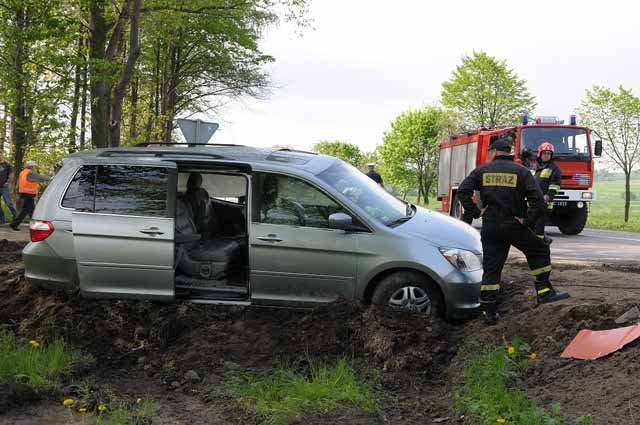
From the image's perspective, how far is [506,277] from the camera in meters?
7.95

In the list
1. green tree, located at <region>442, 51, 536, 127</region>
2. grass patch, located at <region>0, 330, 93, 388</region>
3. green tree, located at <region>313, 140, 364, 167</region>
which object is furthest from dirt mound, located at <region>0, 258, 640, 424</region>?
green tree, located at <region>313, 140, 364, 167</region>

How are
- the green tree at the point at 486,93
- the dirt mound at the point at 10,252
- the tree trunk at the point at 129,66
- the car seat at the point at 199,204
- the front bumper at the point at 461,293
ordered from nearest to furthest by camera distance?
the front bumper at the point at 461,293
the car seat at the point at 199,204
the dirt mound at the point at 10,252
the tree trunk at the point at 129,66
the green tree at the point at 486,93

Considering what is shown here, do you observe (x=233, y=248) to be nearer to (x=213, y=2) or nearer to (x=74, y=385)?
(x=74, y=385)

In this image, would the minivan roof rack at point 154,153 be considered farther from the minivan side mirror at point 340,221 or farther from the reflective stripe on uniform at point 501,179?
the reflective stripe on uniform at point 501,179

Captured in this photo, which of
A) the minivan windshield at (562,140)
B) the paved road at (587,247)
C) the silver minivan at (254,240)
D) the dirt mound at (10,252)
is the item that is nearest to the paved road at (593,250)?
the paved road at (587,247)

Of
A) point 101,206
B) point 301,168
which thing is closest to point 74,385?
point 101,206

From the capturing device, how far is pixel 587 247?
1395 cm

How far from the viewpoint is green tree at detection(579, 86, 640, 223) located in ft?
101

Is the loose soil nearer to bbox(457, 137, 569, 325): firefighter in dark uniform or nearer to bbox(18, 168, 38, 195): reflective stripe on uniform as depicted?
bbox(457, 137, 569, 325): firefighter in dark uniform

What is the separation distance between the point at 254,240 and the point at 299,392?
1.82 metres

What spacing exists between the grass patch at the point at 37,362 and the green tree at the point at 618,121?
30.0 meters

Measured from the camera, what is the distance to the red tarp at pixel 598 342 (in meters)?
4.80

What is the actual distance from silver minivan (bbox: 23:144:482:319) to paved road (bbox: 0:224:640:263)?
606 centimetres

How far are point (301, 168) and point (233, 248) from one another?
3.91 ft
